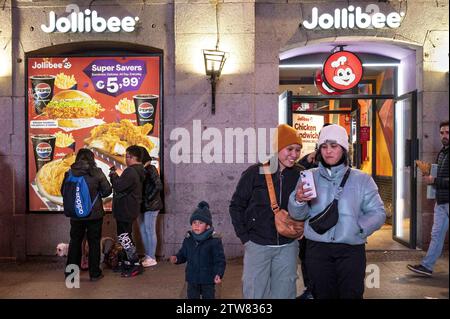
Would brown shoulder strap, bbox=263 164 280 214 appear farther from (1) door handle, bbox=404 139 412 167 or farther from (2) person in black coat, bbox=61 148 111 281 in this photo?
(1) door handle, bbox=404 139 412 167

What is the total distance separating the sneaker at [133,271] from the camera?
674 centimetres

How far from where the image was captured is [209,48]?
25.2 ft

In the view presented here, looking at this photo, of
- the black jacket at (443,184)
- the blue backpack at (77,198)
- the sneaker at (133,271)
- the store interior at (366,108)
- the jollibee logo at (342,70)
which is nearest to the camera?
the black jacket at (443,184)

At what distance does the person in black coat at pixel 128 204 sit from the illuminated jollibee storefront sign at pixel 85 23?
2.09 meters

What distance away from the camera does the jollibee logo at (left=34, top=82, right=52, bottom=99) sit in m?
7.94

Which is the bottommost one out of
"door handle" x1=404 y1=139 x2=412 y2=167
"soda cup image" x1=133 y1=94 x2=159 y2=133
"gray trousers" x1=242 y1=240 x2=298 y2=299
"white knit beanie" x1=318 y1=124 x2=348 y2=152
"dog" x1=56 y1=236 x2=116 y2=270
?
"dog" x1=56 y1=236 x2=116 y2=270

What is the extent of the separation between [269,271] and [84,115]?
4765mm

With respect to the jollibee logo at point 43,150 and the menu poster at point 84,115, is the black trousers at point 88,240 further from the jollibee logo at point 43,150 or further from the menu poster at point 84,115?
the jollibee logo at point 43,150

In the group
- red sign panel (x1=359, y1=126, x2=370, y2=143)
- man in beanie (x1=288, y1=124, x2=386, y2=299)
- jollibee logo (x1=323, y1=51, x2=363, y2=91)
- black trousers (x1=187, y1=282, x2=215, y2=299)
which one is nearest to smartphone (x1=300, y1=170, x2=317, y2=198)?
man in beanie (x1=288, y1=124, x2=386, y2=299)

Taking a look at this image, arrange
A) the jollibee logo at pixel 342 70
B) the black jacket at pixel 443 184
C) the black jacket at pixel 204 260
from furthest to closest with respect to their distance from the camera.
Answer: the jollibee logo at pixel 342 70
the black jacket at pixel 204 260
the black jacket at pixel 443 184

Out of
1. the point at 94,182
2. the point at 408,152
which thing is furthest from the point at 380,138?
the point at 94,182

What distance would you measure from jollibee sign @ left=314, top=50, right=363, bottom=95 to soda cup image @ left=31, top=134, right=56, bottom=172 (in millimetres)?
4413

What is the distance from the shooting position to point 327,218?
3549 mm

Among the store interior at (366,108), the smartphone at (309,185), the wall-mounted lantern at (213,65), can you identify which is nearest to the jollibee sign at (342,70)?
the store interior at (366,108)
